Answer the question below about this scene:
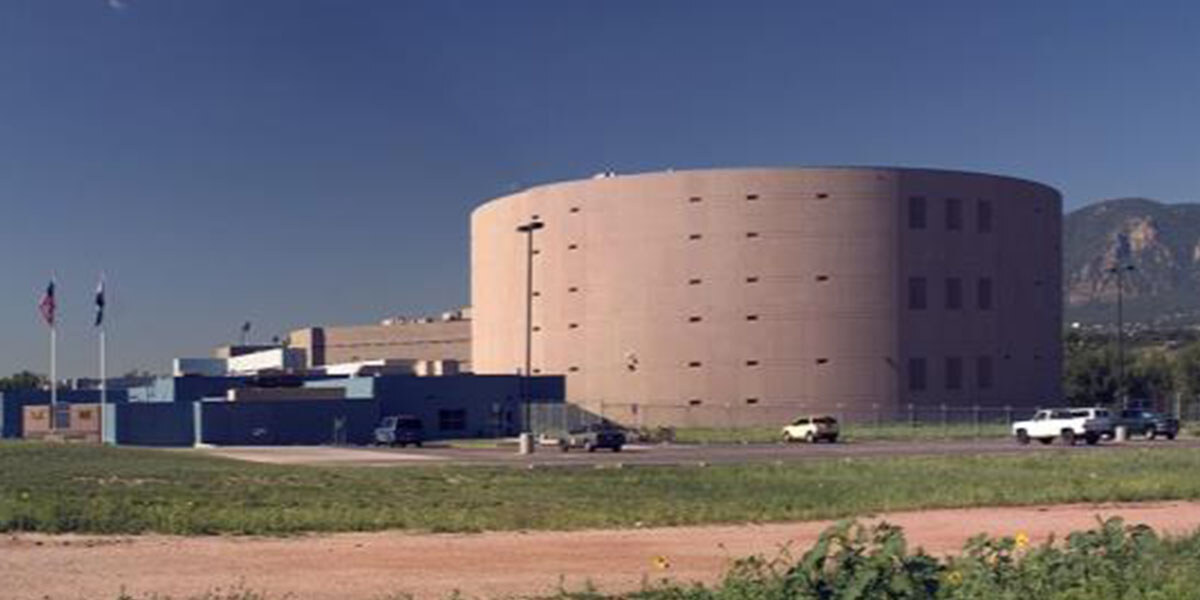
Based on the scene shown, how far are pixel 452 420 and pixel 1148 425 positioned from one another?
4660 cm

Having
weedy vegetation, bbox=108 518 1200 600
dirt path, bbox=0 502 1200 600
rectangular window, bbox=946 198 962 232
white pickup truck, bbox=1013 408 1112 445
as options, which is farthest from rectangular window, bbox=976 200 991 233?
weedy vegetation, bbox=108 518 1200 600

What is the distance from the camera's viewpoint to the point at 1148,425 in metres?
84.1

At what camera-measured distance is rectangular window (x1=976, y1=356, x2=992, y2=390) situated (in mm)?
118125

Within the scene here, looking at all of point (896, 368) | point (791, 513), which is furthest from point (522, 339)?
point (791, 513)

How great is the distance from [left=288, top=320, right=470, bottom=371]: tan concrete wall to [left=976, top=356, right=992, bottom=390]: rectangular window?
52191 millimetres

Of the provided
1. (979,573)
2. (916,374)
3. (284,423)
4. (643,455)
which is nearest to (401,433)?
(284,423)

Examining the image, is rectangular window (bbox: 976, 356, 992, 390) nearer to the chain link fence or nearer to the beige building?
the chain link fence

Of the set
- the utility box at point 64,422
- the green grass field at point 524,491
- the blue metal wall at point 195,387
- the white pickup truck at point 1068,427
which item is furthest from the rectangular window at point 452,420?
the green grass field at point 524,491

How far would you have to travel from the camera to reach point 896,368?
115m

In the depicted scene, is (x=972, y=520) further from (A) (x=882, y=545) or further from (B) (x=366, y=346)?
(B) (x=366, y=346)

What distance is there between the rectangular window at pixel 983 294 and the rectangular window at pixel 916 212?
6285mm

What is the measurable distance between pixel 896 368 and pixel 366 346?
74.7 m

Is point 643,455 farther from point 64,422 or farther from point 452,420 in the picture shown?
point 64,422

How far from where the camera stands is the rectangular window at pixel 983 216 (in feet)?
394
